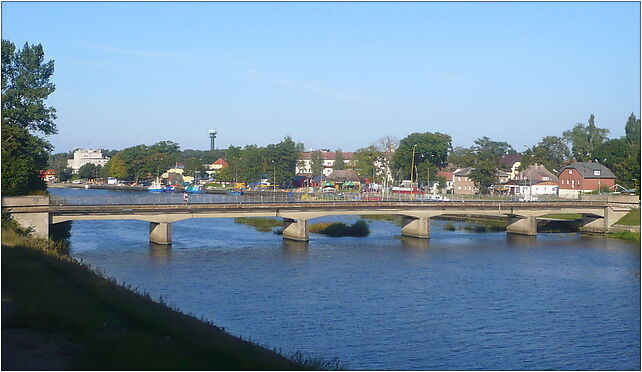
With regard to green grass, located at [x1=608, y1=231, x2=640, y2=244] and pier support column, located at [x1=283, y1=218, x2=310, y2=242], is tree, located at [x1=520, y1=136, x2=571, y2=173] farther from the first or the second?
pier support column, located at [x1=283, y1=218, x2=310, y2=242]

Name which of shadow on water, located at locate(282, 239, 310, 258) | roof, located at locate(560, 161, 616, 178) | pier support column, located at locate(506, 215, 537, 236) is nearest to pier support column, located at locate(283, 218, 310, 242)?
shadow on water, located at locate(282, 239, 310, 258)

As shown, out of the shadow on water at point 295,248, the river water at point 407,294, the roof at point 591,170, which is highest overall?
the roof at point 591,170

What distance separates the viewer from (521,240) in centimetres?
7756

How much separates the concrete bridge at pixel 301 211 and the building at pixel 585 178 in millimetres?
29888

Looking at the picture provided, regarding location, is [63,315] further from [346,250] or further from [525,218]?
[525,218]

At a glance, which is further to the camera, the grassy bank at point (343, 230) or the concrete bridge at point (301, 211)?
the grassy bank at point (343, 230)

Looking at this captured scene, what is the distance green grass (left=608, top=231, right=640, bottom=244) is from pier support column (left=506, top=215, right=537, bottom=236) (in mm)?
8895

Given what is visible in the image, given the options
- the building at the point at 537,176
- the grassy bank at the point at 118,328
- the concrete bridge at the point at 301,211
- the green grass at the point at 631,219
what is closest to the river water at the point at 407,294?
the concrete bridge at the point at 301,211

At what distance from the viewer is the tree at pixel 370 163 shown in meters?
157

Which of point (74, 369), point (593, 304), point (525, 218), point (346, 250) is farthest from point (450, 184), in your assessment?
point (74, 369)

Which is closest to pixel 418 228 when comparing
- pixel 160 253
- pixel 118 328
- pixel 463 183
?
pixel 160 253

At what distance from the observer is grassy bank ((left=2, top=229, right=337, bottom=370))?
70.7 ft

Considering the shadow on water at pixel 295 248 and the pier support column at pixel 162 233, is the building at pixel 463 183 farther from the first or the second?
the pier support column at pixel 162 233

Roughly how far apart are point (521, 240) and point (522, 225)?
5876 mm
